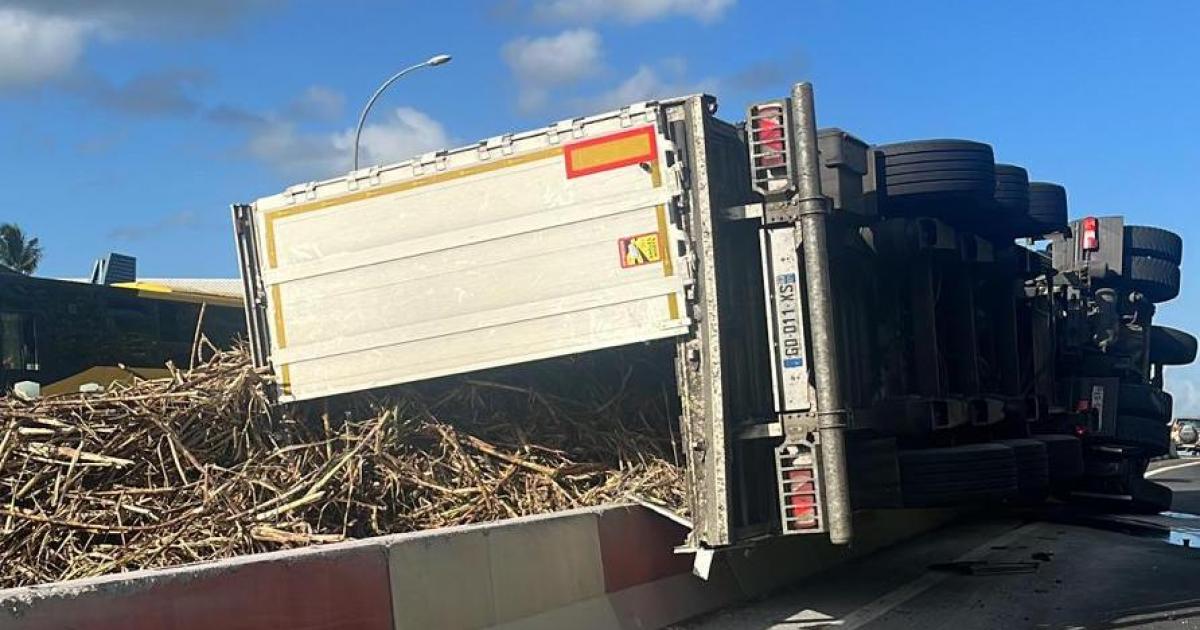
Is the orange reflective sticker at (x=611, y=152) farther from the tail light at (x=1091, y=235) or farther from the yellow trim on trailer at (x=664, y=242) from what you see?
the tail light at (x=1091, y=235)

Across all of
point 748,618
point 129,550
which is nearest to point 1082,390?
point 748,618

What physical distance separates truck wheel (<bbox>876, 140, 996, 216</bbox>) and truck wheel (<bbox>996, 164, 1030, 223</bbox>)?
1.36 metres

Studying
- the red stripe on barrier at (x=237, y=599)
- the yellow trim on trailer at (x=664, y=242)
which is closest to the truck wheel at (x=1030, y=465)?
the yellow trim on trailer at (x=664, y=242)

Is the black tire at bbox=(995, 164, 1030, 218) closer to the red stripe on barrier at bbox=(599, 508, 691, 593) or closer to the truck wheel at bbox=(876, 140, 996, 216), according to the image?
the truck wheel at bbox=(876, 140, 996, 216)

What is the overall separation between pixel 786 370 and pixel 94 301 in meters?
11.5

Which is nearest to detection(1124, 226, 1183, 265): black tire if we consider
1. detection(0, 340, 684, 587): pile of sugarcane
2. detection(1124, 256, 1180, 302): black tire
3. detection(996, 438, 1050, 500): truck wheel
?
detection(1124, 256, 1180, 302): black tire

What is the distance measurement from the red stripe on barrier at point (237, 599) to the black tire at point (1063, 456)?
6601 millimetres

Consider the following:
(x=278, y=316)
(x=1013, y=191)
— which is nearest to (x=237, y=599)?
(x=278, y=316)

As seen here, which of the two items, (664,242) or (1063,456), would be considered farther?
(1063,456)

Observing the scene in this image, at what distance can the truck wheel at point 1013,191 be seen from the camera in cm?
888

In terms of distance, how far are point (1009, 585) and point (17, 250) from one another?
217ft

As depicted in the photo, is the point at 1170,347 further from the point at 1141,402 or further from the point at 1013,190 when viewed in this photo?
the point at 1013,190

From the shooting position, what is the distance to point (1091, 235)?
1315cm

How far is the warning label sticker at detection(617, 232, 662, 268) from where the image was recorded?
651 cm
